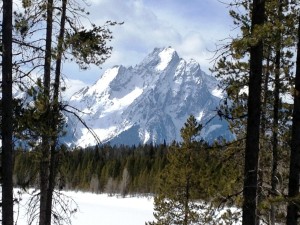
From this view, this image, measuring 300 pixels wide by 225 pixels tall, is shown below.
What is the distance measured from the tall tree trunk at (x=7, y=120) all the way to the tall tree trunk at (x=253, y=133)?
3615mm

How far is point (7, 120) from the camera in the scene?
7230mm

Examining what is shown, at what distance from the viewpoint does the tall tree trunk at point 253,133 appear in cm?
704

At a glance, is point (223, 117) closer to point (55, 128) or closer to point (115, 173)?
point (55, 128)

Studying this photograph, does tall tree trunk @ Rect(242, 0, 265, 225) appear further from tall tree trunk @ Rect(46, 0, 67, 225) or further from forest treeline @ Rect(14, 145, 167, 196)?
forest treeline @ Rect(14, 145, 167, 196)

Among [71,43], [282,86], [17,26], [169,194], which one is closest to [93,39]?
[71,43]

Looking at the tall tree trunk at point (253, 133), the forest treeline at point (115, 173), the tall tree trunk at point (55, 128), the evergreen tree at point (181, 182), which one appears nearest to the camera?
the tall tree trunk at point (253, 133)

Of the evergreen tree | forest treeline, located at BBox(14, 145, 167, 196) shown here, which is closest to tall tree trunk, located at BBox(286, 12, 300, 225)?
the evergreen tree

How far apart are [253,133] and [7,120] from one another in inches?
151

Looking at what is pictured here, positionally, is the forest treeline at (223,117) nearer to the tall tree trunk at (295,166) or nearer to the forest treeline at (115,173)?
the tall tree trunk at (295,166)

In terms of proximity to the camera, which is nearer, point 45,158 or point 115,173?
point 45,158

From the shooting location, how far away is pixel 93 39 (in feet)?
32.5

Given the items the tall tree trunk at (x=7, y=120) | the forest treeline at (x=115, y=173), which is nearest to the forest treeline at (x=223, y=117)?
the tall tree trunk at (x=7, y=120)

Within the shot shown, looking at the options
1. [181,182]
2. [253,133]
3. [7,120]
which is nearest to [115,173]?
[181,182]

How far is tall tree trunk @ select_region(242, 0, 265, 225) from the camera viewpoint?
7043 mm
